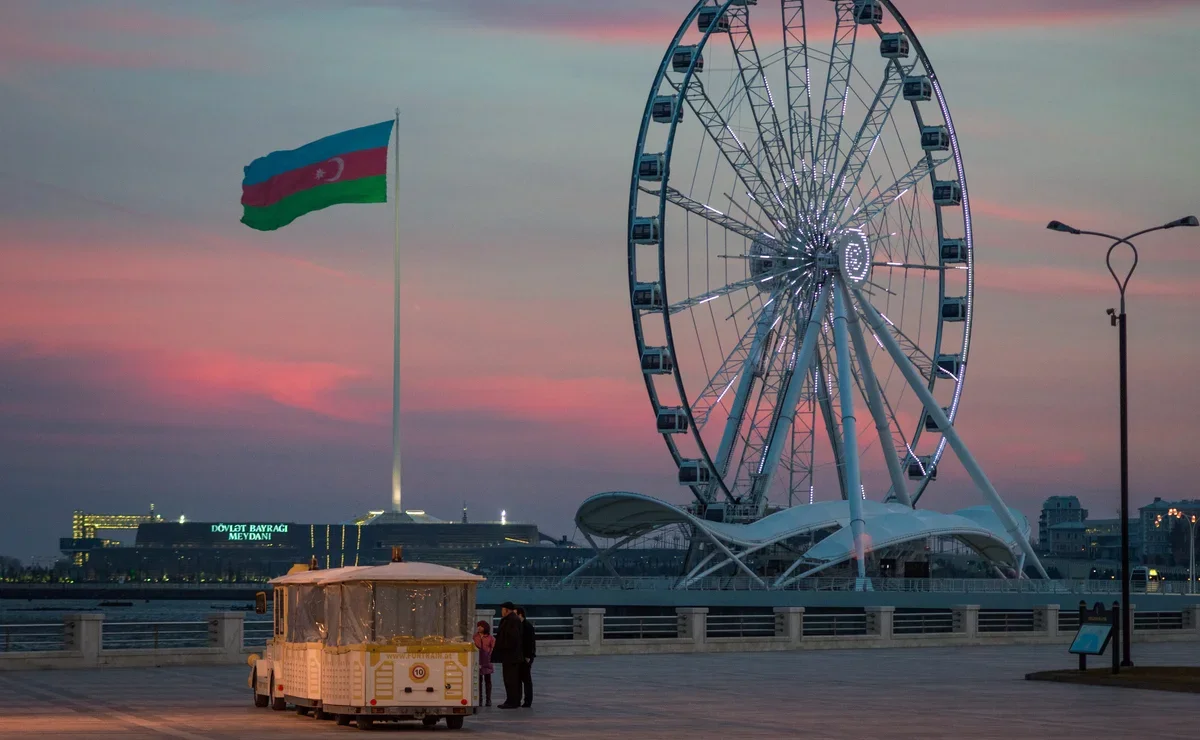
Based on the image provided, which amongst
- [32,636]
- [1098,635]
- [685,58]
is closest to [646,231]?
[685,58]

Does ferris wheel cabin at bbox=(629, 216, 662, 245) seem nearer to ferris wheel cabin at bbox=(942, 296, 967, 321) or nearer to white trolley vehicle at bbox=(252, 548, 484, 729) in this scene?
ferris wheel cabin at bbox=(942, 296, 967, 321)

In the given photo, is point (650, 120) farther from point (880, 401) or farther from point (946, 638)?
point (946, 638)

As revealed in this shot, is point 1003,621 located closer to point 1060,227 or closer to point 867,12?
point 867,12

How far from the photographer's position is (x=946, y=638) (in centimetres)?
6041

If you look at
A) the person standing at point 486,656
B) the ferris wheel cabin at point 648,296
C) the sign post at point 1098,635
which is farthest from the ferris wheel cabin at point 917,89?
the person standing at point 486,656

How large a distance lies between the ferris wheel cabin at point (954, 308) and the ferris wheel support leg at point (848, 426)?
7489mm

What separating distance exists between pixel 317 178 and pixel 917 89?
37.7m

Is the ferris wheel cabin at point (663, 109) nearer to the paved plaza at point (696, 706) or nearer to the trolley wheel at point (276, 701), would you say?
the paved plaza at point (696, 706)

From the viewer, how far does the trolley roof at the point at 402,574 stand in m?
28.4

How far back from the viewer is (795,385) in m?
91.9

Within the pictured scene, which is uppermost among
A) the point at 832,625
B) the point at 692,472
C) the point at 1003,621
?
the point at 692,472

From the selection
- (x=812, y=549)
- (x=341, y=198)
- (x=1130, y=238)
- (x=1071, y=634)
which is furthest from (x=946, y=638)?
(x=812, y=549)

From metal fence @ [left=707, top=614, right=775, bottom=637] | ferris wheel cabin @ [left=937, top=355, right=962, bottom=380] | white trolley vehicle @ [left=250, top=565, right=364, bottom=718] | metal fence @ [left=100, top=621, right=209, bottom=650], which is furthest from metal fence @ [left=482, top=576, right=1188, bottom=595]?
white trolley vehicle @ [left=250, top=565, right=364, bottom=718]

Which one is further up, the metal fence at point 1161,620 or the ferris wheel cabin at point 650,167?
the ferris wheel cabin at point 650,167
